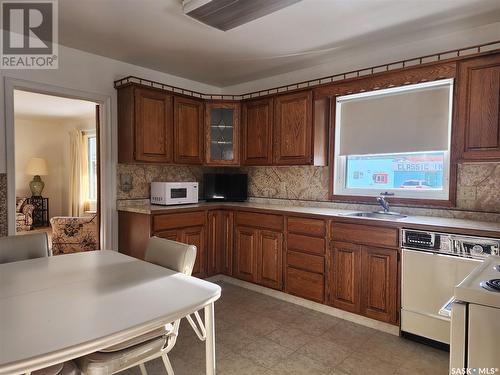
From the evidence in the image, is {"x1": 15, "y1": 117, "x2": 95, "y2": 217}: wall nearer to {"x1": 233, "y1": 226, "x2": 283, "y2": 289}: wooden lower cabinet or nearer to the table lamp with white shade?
the table lamp with white shade

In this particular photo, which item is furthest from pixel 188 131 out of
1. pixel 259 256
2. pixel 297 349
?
pixel 297 349

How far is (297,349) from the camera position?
2334 millimetres

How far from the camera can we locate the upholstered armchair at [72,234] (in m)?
4.97

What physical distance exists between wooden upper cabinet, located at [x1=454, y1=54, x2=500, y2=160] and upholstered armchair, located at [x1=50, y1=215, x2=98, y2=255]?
492 cm

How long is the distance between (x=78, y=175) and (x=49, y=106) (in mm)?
1776

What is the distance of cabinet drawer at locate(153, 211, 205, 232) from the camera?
316 cm

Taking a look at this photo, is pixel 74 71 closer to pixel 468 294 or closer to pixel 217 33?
pixel 217 33

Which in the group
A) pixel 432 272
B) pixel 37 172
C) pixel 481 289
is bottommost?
A: pixel 432 272

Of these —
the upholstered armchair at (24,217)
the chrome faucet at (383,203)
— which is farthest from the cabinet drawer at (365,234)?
the upholstered armchair at (24,217)

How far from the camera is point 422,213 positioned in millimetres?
2879

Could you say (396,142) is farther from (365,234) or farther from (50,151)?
(50,151)

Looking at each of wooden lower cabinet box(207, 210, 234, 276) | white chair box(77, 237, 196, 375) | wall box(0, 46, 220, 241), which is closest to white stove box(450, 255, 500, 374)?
white chair box(77, 237, 196, 375)

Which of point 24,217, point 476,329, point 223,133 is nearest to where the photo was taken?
point 476,329

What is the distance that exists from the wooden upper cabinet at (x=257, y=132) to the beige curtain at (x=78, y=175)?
459 centimetres
